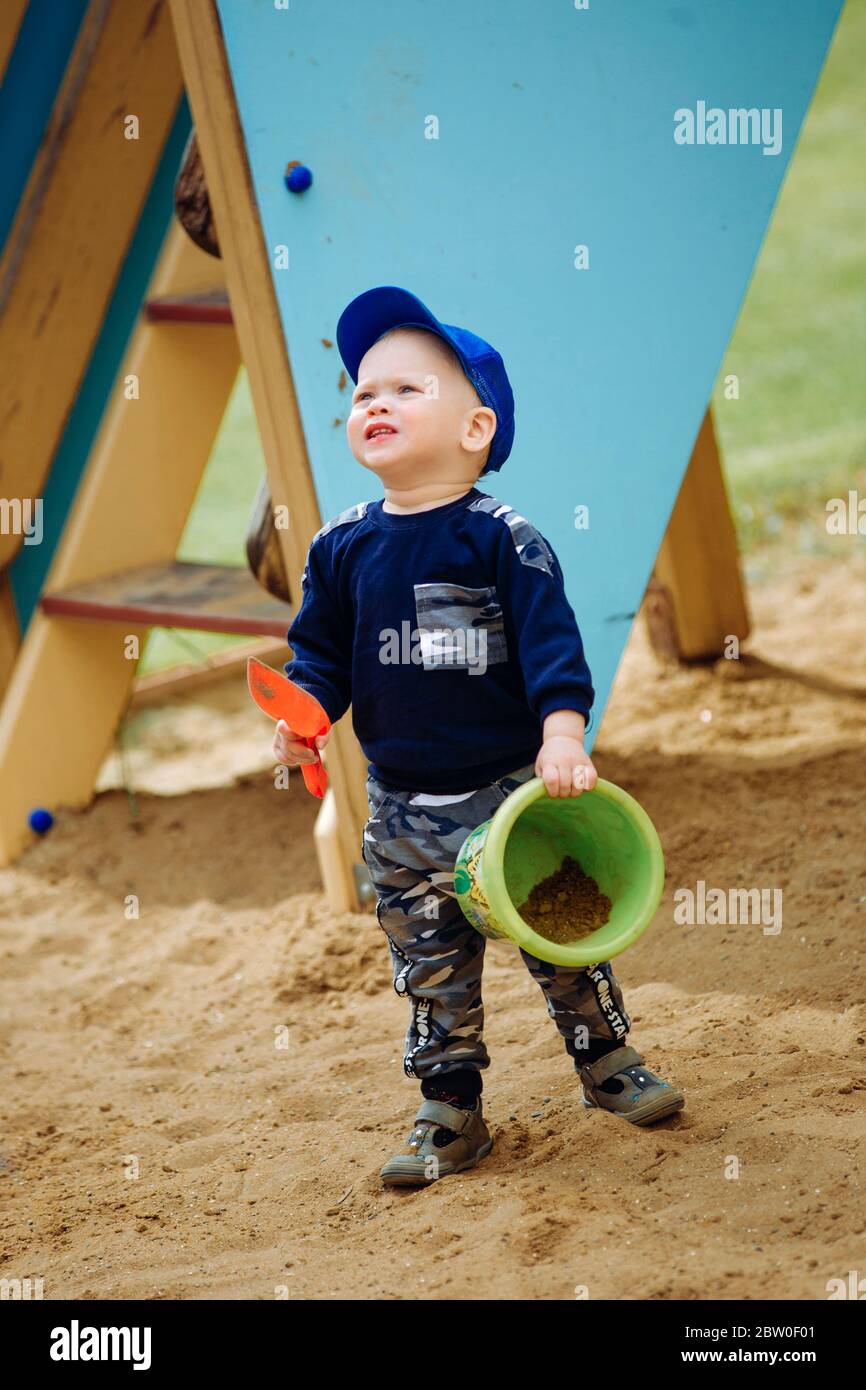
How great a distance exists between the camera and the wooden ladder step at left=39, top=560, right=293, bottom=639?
3.46 metres

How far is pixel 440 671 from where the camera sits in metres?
2.14

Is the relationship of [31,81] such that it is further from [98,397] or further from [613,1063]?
[613,1063]

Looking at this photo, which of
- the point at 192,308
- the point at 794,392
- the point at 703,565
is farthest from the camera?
the point at 794,392

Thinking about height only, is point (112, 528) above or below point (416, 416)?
below

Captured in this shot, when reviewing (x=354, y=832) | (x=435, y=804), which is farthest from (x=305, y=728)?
(x=354, y=832)

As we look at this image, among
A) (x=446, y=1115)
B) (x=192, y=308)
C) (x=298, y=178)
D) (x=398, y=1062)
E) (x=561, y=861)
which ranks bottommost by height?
(x=398, y=1062)

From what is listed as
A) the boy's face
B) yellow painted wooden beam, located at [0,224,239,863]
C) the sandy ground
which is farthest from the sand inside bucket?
yellow painted wooden beam, located at [0,224,239,863]

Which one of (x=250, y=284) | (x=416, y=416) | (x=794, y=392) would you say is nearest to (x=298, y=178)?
(x=250, y=284)

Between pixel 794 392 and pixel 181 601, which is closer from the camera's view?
pixel 181 601

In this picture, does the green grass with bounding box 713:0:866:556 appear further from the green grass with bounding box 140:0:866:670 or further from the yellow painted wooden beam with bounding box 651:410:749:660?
the yellow painted wooden beam with bounding box 651:410:749:660

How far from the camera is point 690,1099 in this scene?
7.57ft

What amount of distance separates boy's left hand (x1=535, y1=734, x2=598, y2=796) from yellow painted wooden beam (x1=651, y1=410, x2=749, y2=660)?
8.04 ft

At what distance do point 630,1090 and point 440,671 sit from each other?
683 millimetres

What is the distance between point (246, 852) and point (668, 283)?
5.58 ft
